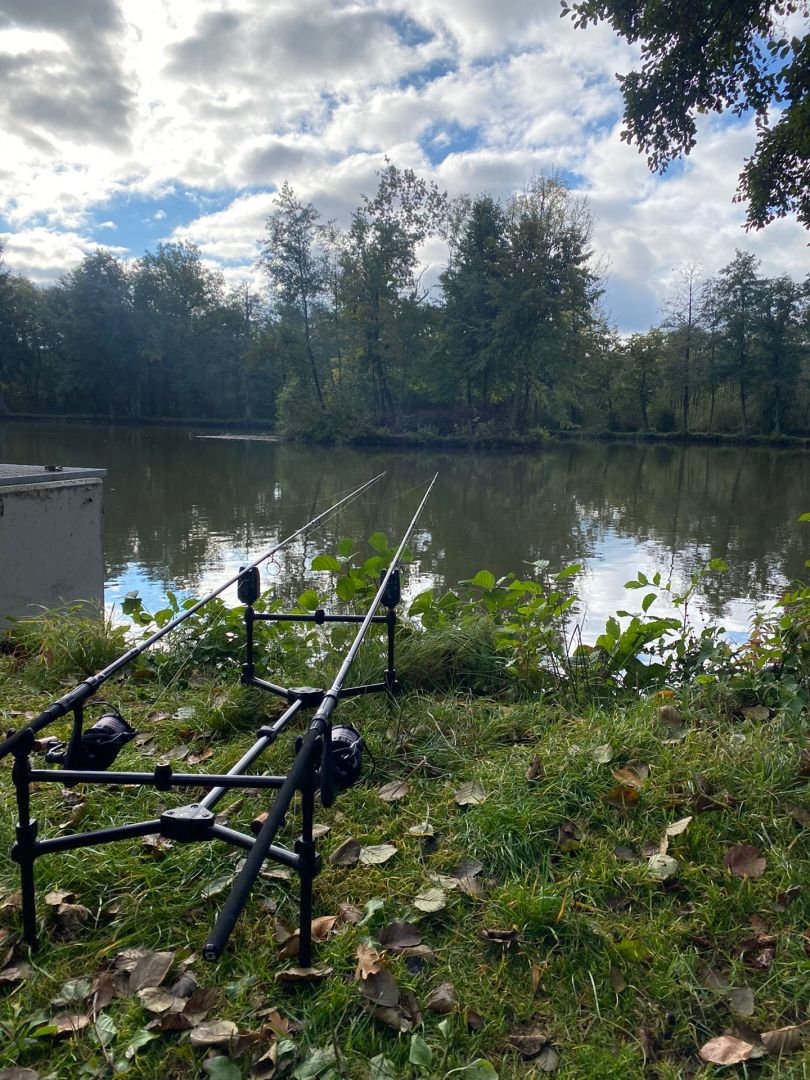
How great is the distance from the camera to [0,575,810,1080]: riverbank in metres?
1.63

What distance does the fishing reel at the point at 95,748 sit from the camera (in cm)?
201

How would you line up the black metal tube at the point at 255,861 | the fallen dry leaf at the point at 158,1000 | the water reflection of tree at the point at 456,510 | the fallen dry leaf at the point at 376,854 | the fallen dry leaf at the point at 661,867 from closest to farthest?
the black metal tube at the point at 255,861 → the fallen dry leaf at the point at 158,1000 → the fallen dry leaf at the point at 661,867 → the fallen dry leaf at the point at 376,854 → the water reflection of tree at the point at 456,510

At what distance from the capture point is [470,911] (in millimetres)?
2068

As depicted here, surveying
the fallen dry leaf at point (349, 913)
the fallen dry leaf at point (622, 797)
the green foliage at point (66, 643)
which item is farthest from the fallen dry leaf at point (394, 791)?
the green foliage at point (66, 643)

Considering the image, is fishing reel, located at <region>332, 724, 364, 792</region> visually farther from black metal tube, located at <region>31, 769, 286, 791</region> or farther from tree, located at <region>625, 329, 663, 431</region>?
tree, located at <region>625, 329, 663, 431</region>

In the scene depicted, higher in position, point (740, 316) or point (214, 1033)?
point (740, 316)

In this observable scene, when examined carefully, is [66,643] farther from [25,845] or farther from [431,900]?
[431,900]

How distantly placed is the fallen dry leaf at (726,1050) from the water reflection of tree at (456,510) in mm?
A: 6761

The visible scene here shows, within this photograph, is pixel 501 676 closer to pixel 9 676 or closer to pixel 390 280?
pixel 9 676

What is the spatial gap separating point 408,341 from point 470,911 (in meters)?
42.4

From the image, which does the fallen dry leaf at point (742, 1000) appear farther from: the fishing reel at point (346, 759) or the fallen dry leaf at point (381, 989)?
the fishing reel at point (346, 759)

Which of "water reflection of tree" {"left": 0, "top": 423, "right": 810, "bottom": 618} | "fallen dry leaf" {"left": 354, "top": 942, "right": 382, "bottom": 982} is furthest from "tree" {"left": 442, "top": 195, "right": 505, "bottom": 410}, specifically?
"fallen dry leaf" {"left": 354, "top": 942, "right": 382, "bottom": 982}

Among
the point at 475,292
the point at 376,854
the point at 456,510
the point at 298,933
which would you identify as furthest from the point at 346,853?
the point at 475,292

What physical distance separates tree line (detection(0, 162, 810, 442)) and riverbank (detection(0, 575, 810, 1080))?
120 feet
